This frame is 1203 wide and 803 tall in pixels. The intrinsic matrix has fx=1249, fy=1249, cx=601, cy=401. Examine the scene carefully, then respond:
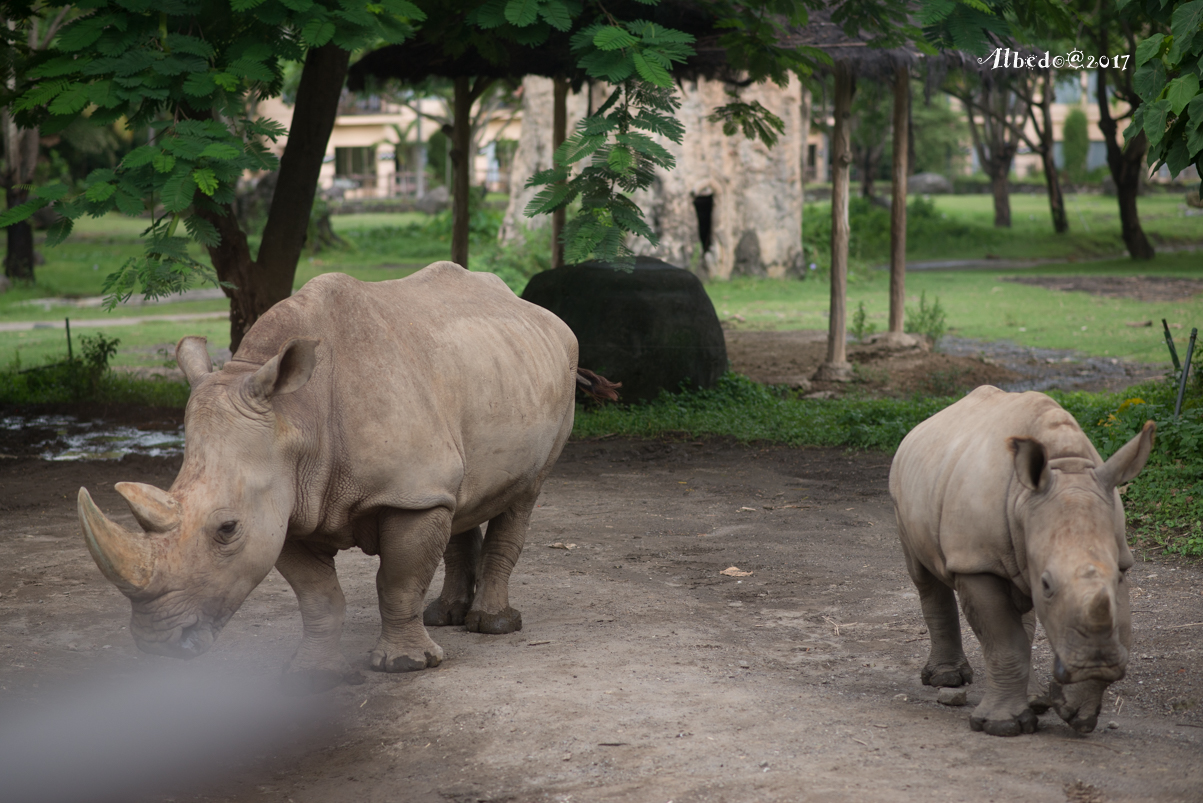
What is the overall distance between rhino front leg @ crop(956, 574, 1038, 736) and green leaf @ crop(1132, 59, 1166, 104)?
99.5 inches

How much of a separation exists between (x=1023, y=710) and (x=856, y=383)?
Answer: 30.2ft

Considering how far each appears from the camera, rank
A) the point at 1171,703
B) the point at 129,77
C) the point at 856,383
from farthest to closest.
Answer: the point at 856,383 < the point at 129,77 < the point at 1171,703

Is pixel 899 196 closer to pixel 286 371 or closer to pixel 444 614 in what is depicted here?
pixel 444 614

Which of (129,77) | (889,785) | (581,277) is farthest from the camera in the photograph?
(581,277)

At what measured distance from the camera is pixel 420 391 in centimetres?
523

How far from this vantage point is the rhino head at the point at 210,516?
4160 mm

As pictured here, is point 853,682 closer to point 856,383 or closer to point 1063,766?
point 1063,766

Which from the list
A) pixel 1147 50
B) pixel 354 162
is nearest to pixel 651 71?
pixel 1147 50

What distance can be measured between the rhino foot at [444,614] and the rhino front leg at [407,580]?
0.79m

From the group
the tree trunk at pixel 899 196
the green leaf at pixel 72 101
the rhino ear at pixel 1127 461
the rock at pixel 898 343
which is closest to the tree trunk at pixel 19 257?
the rock at pixel 898 343

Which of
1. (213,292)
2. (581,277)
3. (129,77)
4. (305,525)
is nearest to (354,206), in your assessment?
(213,292)

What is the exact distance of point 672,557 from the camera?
743 cm

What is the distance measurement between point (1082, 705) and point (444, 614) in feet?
10.3

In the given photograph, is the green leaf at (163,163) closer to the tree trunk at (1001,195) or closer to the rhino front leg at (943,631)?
the rhino front leg at (943,631)
